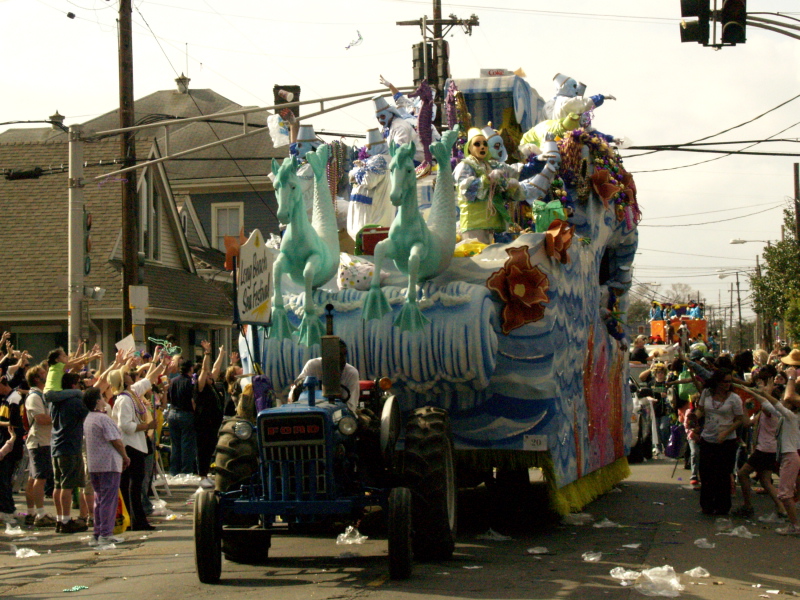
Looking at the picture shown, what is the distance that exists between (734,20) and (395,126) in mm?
4124

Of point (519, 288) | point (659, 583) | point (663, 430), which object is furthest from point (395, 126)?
point (663, 430)

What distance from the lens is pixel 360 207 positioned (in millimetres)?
13164

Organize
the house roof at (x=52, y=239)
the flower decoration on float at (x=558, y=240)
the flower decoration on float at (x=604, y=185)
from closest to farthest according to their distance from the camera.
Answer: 1. the flower decoration on float at (x=558, y=240)
2. the flower decoration on float at (x=604, y=185)
3. the house roof at (x=52, y=239)

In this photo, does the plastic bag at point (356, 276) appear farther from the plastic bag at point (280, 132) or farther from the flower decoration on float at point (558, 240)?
the plastic bag at point (280, 132)

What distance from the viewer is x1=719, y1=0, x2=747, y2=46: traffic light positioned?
1308 cm

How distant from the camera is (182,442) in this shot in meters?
16.5

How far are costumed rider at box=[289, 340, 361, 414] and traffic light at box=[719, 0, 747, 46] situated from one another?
663 centimetres

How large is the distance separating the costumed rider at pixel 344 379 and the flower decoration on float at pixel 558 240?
8.98 ft

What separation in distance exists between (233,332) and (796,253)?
19.4 meters

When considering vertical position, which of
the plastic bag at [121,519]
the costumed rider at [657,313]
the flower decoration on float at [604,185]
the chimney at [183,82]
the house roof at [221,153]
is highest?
the chimney at [183,82]

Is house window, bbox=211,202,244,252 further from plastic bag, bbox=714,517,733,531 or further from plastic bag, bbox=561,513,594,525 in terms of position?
plastic bag, bbox=714,517,733,531

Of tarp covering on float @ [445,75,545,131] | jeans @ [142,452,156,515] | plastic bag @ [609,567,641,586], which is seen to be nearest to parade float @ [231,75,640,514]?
jeans @ [142,452,156,515]

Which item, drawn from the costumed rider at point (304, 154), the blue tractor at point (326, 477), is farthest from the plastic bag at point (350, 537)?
the costumed rider at point (304, 154)

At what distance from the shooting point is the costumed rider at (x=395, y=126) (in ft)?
43.0
